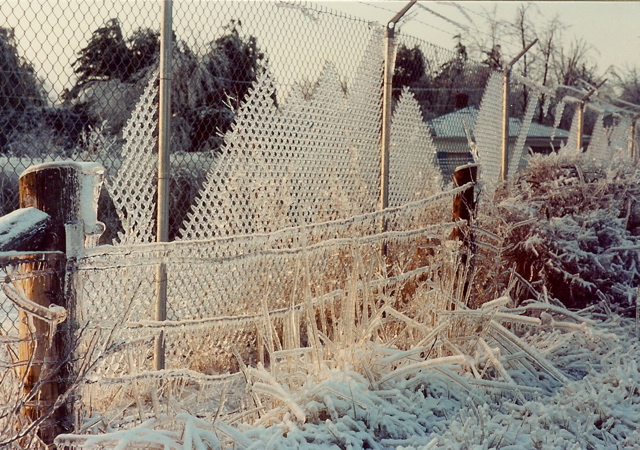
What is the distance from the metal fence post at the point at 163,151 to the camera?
350cm

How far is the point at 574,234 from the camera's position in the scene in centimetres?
522

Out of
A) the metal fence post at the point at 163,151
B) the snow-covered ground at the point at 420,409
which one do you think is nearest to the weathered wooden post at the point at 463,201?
the snow-covered ground at the point at 420,409

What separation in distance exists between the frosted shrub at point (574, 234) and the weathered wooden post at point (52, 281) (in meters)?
3.52

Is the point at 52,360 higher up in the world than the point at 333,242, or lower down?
lower down

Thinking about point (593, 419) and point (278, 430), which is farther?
point (593, 419)

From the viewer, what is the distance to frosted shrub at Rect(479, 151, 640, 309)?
514 centimetres

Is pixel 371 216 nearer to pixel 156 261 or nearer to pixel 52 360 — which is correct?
pixel 156 261

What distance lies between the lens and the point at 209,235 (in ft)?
13.9

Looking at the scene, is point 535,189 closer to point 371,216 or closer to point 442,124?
point 442,124

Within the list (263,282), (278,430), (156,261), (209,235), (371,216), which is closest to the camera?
(278,430)

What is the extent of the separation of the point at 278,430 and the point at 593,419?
1434 mm

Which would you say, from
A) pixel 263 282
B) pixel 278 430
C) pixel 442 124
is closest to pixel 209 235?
pixel 263 282

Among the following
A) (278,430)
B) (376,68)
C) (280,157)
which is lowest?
(278,430)

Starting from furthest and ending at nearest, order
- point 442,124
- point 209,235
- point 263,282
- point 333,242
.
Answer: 1. point 442,124
2. point 263,282
3. point 209,235
4. point 333,242
